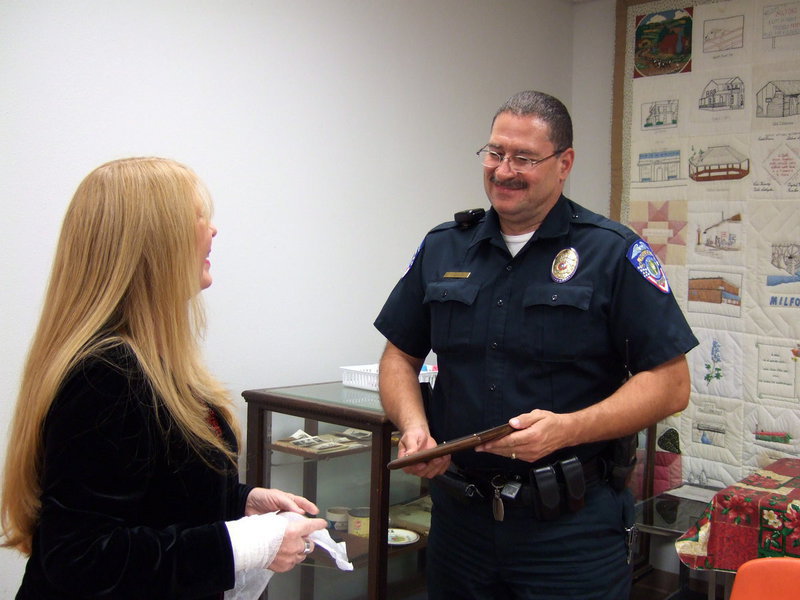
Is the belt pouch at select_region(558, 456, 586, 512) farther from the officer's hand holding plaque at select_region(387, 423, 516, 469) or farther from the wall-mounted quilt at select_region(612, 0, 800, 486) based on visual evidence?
the wall-mounted quilt at select_region(612, 0, 800, 486)

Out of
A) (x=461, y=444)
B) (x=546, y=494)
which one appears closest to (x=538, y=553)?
(x=546, y=494)

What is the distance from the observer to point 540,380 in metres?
1.80

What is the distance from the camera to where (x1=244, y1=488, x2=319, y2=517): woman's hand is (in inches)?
57.7

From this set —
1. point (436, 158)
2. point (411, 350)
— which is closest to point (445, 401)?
point (411, 350)

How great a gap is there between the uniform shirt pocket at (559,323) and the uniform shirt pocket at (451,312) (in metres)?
0.14

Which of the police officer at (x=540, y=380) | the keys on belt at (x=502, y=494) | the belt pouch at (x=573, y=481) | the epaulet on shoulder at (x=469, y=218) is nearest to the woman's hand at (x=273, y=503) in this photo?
the police officer at (x=540, y=380)

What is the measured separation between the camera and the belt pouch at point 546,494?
5.53ft

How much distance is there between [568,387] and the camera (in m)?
1.79

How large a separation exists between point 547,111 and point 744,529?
56.3 inches

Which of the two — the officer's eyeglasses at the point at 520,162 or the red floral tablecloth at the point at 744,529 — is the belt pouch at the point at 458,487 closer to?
the officer's eyeglasses at the point at 520,162

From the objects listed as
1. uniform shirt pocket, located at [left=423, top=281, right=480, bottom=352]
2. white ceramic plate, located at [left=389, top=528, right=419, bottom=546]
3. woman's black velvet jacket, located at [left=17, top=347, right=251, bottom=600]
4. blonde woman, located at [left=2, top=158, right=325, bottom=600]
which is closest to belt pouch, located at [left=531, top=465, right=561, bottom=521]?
uniform shirt pocket, located at [left=423, top=281, right=480, bottom=352]

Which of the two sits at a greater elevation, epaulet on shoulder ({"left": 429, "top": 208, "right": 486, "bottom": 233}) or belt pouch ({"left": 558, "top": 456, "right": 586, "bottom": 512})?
epaulet on shoulder ({"left": 429, "top": 208, "right": 486, "bottom": 233})

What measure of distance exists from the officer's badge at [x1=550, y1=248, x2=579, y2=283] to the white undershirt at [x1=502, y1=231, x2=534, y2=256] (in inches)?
3.5

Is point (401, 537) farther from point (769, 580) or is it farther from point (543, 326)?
point (769, 580)
